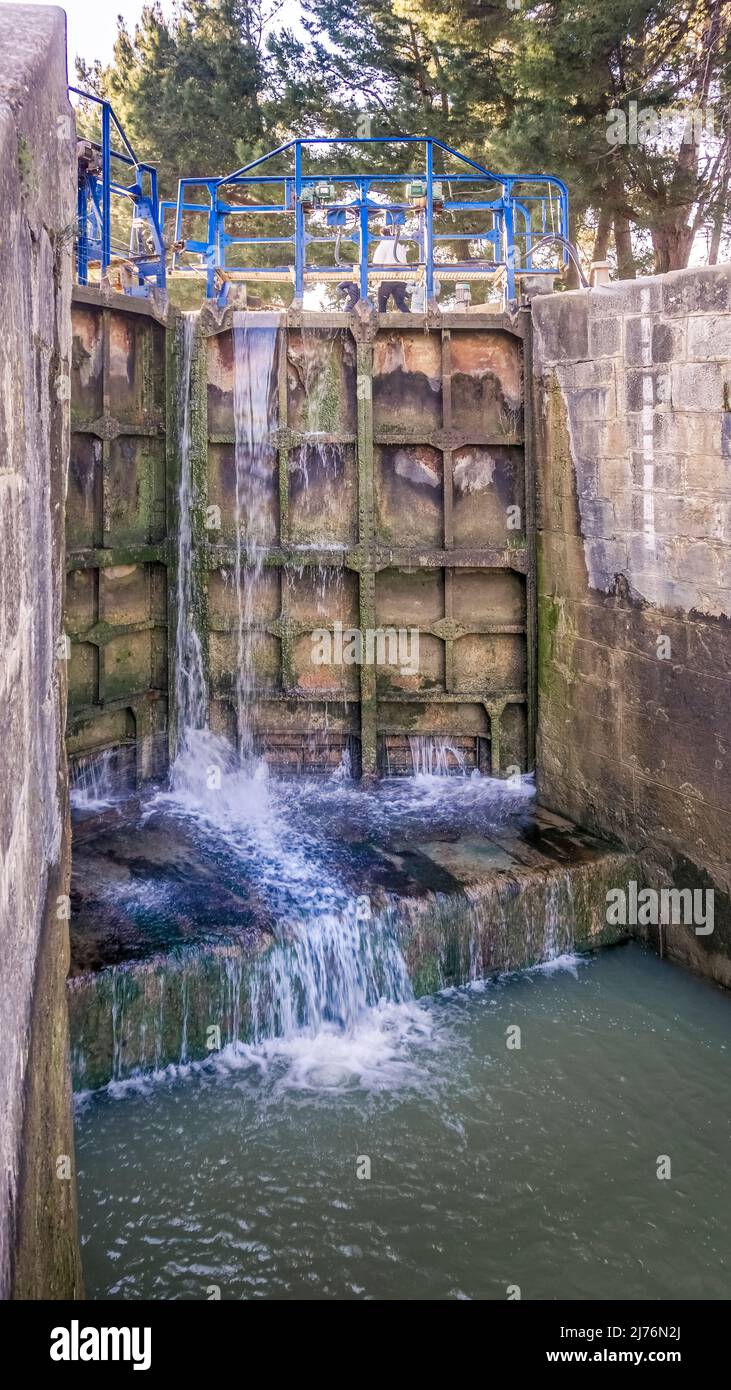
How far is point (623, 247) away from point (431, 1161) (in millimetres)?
14802

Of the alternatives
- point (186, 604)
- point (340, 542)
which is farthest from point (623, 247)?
point (186, 604)

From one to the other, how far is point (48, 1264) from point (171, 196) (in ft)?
74.0

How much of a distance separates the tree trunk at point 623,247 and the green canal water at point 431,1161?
1275 cm

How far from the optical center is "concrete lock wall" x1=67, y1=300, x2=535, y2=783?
8969 millimetres

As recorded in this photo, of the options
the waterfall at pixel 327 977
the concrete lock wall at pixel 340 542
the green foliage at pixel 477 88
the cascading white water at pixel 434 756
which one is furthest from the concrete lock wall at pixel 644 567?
the green foliage at pixel 477 88

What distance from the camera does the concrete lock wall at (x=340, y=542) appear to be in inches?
353

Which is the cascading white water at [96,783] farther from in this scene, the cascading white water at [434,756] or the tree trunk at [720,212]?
the tree trunk at [720,212]

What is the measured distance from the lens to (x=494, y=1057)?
6.13 metres

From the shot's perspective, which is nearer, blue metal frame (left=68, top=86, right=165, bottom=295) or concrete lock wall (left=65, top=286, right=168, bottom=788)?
concrete lock wall (left=65, top=286, right=168, bottom=788)

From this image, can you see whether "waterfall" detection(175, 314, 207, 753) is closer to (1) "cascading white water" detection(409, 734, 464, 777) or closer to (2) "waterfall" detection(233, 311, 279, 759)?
(2) "waterfall" detection(233, 311, 279, 759)

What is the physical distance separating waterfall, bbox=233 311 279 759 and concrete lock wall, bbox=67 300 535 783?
0.06m

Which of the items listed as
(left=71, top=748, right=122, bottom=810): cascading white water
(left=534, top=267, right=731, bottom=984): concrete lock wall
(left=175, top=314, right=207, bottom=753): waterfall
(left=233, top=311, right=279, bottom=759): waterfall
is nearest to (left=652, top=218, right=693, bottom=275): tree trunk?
(left=534, top=267, right=731, bottom=984): concrete lock wall

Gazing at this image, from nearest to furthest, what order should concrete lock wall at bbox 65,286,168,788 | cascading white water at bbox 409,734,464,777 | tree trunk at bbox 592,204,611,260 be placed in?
concrete lock wall at bbox 65,286,168,788
cascading white water at bbox 409,734,464,777
tree trunk at bbox 592,204,611,260

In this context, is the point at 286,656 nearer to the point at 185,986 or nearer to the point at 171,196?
the point at 185,986
